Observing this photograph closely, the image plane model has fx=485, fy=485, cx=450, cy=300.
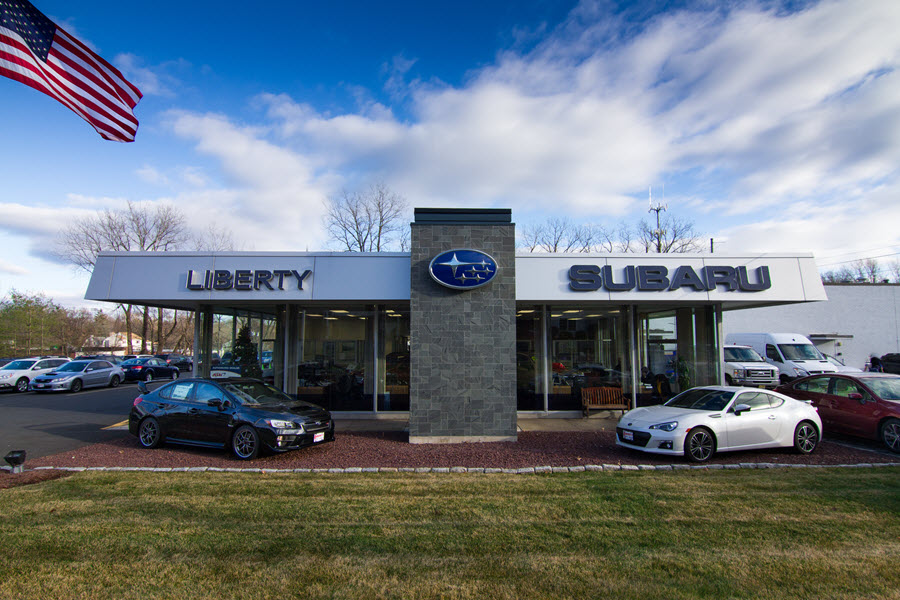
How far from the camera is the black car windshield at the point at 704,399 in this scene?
29.2 ft

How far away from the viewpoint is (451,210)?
10461 millimetres

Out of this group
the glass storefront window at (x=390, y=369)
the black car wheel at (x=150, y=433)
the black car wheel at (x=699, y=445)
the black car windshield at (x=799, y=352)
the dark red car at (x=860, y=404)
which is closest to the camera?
the black car wheel at (x=699, y=445)

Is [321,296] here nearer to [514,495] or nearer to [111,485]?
[111,485]

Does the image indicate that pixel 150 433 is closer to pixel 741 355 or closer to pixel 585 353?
pixel 585 353

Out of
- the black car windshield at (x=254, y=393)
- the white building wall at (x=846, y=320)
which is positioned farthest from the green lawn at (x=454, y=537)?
the white building wall at (x=846, y=320)

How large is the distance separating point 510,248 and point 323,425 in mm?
5249

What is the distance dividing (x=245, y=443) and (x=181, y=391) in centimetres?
203

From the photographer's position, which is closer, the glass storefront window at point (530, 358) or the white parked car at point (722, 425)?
the white parked car at point (722, 425)

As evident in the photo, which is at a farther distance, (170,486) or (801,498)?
(170,486)

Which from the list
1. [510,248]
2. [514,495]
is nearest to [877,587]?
[514,495]

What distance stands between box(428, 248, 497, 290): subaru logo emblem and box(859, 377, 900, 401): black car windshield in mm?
A: 8129

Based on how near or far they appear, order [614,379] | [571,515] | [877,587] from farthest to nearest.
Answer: [614,379], [571,515], [877,587]

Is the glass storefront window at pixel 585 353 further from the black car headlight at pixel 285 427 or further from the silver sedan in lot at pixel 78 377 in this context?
the silver sedan in lot at pixel 78 377

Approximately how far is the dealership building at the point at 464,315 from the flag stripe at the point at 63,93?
4.27 metres
